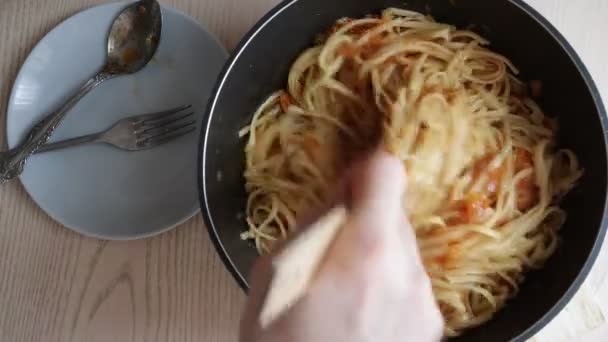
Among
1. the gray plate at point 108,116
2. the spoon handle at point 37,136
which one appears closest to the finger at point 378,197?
the gray plate at point 108,116

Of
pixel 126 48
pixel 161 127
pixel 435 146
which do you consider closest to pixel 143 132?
pixel 161 127

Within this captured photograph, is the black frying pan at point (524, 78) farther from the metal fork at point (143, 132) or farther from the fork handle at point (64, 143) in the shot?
the fork handle at point (64, 143)

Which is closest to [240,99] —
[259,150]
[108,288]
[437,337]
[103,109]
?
[259,150]

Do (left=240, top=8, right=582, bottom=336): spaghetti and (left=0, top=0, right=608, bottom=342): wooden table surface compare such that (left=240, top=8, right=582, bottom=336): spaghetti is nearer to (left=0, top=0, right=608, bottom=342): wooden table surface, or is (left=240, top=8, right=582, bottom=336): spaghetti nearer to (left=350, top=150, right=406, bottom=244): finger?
(left=0, top=0, right=608, bottom=342): wooden table surface

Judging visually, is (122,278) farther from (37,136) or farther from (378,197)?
(378,197)

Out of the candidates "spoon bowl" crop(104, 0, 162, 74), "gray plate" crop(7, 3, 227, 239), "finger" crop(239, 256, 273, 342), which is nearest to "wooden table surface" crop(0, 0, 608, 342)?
"gray plate" crop(7, 3, 227, 239)

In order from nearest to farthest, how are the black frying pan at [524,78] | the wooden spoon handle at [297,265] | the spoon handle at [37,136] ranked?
the wooden spoon handle at [297,265] → the black frying pan at [524,78] → the spoon handle at [37,136]
